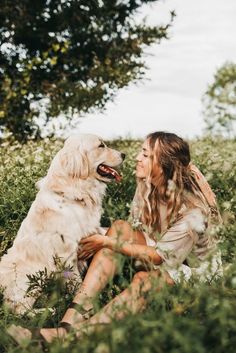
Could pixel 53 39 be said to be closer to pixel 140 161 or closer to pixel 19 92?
pixel 19 92

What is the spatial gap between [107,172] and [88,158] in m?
0.28

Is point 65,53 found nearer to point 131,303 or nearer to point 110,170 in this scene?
point 110,170

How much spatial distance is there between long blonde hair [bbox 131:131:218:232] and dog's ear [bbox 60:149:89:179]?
0.63 metres

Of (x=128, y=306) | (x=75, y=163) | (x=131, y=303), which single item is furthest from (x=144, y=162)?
(x=131, y=303)

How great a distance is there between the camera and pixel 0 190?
21.2 feet

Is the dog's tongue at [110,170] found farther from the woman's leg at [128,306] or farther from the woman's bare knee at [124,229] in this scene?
the woman's leg at [128,306]

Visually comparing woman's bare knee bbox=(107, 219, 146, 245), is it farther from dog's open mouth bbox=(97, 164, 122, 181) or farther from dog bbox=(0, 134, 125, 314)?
dog's open mouth bbox=(97, 164, 122, 181)

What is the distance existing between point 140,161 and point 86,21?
31.9ft

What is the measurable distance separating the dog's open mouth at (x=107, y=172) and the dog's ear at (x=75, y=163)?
0.64 feet

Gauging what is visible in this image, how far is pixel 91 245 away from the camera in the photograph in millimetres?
4484

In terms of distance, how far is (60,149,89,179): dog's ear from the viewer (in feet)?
16.2

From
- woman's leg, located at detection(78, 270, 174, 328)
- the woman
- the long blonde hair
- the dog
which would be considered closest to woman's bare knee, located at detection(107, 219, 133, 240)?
the woman

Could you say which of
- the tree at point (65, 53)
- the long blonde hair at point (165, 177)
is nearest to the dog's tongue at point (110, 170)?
the long blonde hair at point (165, 177)

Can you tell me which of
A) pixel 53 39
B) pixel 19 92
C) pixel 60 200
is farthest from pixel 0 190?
pixel 53 39
